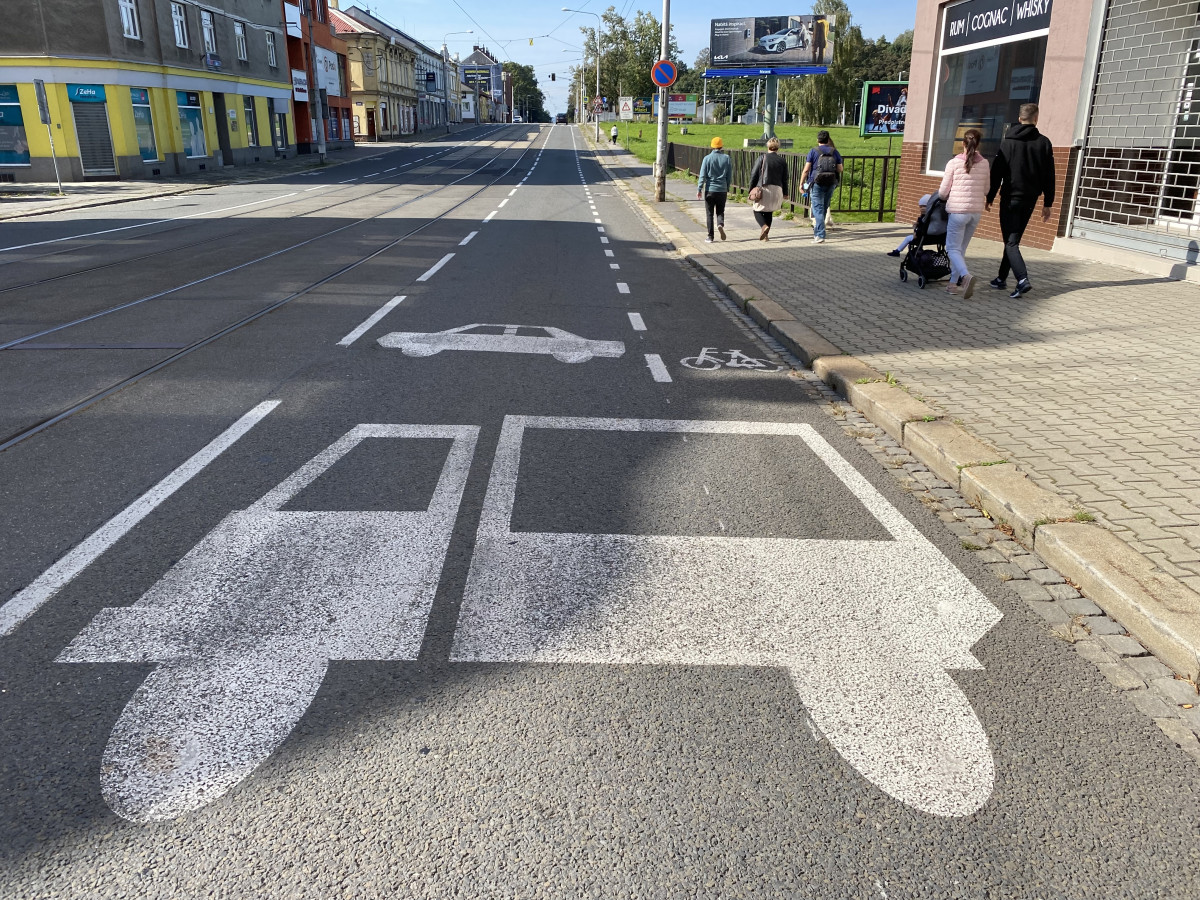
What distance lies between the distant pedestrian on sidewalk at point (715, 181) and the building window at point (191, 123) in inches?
1171

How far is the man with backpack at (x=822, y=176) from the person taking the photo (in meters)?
15.4

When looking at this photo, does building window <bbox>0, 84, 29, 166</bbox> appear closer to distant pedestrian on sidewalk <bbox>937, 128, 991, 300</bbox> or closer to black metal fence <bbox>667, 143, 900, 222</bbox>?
black metal fence <bbox>667, 143, 900, 222</bbox>

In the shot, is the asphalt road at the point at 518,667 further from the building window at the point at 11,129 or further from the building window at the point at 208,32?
the building window at the point at 208,32

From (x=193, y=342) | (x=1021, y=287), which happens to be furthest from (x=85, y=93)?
(x=1021, y=287)

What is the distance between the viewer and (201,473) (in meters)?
5.03

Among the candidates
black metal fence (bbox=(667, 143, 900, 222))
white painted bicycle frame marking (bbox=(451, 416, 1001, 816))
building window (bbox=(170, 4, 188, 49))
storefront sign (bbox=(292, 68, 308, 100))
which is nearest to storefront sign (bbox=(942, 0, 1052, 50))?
black metal fence (bbox=(667, 143, 900, 222))

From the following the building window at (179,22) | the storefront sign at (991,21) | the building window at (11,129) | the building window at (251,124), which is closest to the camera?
the storefront sign at (991,21)

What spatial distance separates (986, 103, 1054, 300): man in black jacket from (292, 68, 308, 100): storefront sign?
173ft

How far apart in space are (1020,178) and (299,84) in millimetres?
54144

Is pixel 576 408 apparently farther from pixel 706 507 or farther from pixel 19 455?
pixel 19 455

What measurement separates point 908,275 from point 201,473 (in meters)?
9.62

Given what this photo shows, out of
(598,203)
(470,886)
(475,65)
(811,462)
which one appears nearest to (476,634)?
(470,886)

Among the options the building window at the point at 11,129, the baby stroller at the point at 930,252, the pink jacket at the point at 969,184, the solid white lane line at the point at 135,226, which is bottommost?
the solid white lane line at the point at 135,226

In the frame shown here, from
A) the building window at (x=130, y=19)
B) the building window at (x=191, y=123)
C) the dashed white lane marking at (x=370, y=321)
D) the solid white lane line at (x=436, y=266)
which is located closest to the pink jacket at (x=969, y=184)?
the dashed white lane marking at (x=370, y=321)
